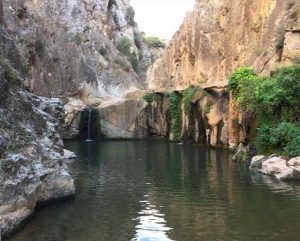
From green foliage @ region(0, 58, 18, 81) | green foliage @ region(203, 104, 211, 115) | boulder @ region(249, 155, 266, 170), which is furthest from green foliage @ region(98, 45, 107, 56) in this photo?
green foliage @ region(0, 58, 18, 81)

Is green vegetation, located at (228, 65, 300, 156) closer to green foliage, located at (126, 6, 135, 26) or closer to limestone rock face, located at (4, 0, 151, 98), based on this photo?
limestone rock face, located at (4, 0, 151, 98)

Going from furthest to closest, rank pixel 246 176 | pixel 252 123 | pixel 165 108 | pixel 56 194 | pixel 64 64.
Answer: pixel 64 64
pixel 165 108
pixel 252 123
pixel 246 176
pixel 56 194

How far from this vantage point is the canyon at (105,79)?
55.1ft

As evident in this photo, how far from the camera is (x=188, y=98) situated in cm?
4672

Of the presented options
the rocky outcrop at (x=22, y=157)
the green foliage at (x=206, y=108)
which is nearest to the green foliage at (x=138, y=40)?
the green foliage at (x=206, y=108)

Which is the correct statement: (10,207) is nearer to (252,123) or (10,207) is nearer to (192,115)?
(252,123)

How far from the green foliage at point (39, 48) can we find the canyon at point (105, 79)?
121 mm

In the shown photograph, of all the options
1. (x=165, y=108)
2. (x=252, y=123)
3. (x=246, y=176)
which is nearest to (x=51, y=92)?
(x=165, y=108)

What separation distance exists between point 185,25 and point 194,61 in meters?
5.78

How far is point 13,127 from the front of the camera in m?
16.3

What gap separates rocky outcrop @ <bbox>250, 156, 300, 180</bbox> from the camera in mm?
22859

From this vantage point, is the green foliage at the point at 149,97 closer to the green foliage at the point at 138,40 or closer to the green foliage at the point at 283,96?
the green foliage at the point at 283,96

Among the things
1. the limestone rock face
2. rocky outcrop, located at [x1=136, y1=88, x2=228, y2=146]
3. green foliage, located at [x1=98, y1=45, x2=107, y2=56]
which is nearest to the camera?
rocky outcrop, located at [x1=136, y1=88, x2=228, y2=146]

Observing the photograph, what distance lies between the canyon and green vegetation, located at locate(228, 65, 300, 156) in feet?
7.86
